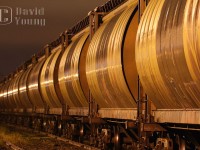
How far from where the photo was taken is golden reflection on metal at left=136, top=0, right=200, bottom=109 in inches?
352

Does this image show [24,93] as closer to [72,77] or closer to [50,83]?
[50,83]

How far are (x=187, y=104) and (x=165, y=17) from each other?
1.91 metres

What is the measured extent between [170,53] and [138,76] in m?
2.80

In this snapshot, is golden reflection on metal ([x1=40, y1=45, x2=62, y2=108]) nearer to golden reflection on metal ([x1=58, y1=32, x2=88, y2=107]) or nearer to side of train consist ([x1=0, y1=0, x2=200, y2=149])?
golden reflection on metal ([x1=58, y1=32, x2=88, y2=107])

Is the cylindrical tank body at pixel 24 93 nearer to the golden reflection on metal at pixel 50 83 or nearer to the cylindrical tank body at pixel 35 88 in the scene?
the cylindrical tank body at pixel 35 88

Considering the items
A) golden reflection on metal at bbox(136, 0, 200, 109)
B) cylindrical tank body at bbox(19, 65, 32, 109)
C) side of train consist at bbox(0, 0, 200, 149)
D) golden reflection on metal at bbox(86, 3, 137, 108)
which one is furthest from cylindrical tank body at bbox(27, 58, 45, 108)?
golden reflection on metal at bbox(136, 0, 200, 109)

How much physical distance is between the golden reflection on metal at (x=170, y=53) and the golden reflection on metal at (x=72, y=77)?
8.61m

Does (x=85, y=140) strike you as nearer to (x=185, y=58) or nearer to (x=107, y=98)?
(x=107, y=98)

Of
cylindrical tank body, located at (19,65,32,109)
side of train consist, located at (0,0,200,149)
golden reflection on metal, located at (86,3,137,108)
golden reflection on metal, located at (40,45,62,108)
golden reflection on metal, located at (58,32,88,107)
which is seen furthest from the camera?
cylindrical tank body, located at (19,65,32,109)

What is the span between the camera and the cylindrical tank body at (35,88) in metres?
32.2

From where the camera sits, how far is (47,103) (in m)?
29.7

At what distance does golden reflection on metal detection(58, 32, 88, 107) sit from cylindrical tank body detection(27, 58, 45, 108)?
7743 mm

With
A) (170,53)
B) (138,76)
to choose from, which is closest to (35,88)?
(138,76)

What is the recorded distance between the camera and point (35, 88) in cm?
3350
